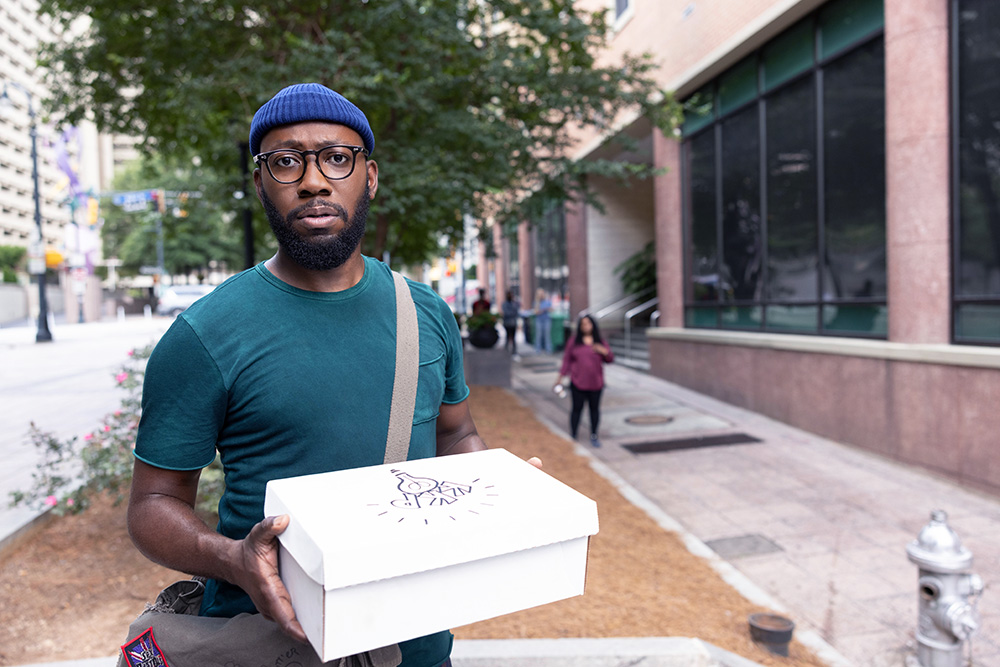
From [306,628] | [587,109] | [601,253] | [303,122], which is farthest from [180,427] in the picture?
[601,253]

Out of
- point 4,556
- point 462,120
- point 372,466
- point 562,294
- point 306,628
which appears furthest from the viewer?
point 562,294

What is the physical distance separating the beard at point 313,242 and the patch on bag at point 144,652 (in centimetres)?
79

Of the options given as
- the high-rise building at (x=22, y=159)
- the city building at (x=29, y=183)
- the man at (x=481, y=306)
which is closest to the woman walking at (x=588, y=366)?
the man at (x=481, y=306)

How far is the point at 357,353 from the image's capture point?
1.53m

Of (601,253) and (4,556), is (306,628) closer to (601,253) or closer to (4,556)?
(4,556)

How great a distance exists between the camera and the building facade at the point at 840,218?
7480mm

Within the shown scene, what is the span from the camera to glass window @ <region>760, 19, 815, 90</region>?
33.1 feet

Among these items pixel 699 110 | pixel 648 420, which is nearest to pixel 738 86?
pixel 699 110

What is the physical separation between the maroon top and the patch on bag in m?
8.04

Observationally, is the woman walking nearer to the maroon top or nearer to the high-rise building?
the maroon top

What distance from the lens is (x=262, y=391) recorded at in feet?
4.66

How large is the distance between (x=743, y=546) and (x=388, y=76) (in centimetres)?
581

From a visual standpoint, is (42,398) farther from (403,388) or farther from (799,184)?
(403,388)

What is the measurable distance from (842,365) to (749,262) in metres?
3.15
